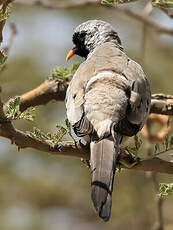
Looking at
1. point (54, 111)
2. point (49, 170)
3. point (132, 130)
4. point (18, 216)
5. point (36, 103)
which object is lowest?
point (18, 216)

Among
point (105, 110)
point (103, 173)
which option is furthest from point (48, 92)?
point (103, 173)

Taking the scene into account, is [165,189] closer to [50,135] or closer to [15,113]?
[50,135]

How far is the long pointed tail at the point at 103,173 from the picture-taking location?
411cm

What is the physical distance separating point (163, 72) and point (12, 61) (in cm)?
295

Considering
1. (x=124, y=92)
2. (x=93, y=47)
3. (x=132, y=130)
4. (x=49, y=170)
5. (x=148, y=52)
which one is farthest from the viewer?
(x=148, y=52)

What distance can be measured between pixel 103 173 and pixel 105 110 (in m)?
0.60

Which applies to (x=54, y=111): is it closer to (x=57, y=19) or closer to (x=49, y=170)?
(x=49, y=170)

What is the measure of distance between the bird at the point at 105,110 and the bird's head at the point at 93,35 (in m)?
0.91

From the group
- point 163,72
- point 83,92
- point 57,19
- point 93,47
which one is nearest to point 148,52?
point 163,72

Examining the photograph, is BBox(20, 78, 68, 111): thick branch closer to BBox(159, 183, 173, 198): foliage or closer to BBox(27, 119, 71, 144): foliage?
BBox(27, 119, 71, 144): foliage

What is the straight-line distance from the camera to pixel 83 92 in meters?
4.98

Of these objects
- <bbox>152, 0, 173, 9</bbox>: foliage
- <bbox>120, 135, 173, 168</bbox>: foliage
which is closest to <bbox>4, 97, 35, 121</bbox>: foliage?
<bbox>120, 135, 173, 168</bbox>: foliage

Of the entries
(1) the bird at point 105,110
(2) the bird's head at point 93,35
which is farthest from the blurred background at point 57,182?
(1) the bird at point 105,110

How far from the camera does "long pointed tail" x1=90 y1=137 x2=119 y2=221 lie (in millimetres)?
4109
